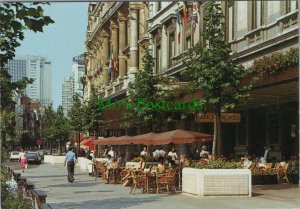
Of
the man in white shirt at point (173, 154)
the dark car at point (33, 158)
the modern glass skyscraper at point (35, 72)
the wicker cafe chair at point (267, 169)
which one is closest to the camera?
the modern glass skyscraper at point (35, 72)

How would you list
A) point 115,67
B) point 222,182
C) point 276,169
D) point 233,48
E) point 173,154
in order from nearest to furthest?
point 222,182 < point 115,67 < point 233,48 < point 276,169 < point 173,154

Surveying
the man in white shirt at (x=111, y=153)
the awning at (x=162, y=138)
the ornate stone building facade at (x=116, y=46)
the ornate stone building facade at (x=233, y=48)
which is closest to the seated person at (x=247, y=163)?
the ornate stone building facade at (x=233, y=48)

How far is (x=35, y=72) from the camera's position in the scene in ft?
41.3

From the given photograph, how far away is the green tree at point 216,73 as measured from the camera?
736 inches

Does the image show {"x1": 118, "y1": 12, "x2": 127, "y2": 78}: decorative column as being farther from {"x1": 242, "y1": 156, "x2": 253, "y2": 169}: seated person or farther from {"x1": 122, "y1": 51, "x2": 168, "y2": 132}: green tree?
{"x1": 242, "y1": 156, "x2": 253, "y2": 169}: seated person

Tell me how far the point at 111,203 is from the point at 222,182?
301 cm

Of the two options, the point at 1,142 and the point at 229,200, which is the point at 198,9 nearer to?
the point at 229,200

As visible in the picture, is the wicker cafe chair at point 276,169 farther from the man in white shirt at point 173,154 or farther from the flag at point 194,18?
the flag at point 194,18

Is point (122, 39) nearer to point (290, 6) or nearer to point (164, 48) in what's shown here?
point (164, 48)

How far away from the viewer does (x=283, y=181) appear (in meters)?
20.5

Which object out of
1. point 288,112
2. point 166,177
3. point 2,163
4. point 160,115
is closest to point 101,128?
point 166,177

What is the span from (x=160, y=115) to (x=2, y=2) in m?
7.42

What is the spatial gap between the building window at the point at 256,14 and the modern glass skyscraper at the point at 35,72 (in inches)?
203

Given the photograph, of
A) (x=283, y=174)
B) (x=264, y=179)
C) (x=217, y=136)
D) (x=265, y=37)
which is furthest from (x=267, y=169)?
(x=265, y=37)
